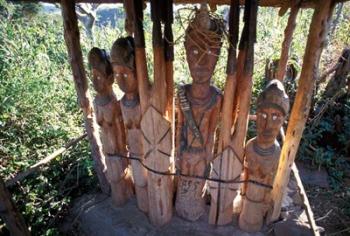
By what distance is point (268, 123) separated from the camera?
77.6 inches

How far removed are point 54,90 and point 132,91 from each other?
232 cm

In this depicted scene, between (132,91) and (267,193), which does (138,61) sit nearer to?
(132,91)

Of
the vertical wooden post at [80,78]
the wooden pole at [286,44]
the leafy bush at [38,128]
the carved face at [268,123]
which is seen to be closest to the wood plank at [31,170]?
the leafy bush at [38,128]

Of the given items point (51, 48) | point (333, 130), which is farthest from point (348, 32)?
point (51, 48)

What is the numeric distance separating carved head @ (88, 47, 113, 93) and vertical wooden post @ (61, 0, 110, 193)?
0.60 feet

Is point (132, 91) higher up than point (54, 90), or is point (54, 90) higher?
point (132, 91)

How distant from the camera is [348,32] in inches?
210

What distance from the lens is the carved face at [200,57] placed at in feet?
6.28

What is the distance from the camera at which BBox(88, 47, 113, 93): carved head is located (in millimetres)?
2301

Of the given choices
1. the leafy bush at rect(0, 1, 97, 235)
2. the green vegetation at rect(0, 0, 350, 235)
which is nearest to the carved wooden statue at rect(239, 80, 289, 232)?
the green vegetation at rect(0, 0, 350, 235)

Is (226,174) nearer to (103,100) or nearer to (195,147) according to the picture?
(195,147)

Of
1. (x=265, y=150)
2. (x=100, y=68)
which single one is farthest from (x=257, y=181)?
(x=100, y=68)

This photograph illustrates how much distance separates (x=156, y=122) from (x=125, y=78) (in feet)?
1.28

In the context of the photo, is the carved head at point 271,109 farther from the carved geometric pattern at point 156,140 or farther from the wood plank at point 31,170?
the wood plank at point 31,170
